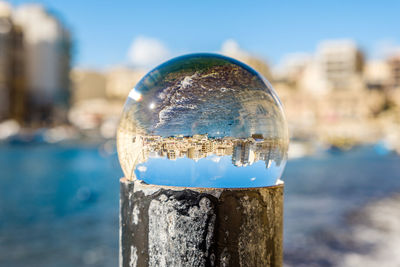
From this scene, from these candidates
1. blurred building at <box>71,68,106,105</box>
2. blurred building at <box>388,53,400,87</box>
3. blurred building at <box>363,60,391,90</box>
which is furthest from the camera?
blurred building at <box>71,68,106,105</box>

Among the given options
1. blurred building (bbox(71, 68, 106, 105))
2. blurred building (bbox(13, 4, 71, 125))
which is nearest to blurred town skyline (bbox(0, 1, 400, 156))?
blurred building (bbox(13, 4, 71, 125))

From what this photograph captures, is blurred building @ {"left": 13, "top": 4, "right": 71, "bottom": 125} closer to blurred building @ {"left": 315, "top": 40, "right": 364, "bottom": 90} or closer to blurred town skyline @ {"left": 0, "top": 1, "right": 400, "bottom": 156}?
blurred town skyline @ {"left": 0, "top": 1, "right": 400, "bottom": 156}

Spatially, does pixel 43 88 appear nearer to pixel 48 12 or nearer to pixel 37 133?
pixel 37 133

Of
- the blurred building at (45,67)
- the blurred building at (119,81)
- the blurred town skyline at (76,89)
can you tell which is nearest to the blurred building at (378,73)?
the blurred town skyline at (76,89)

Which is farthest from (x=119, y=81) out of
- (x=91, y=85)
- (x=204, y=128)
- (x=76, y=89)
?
(x=204, y=128)

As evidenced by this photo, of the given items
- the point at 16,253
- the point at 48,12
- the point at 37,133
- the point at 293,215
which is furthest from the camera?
the point at 48,12

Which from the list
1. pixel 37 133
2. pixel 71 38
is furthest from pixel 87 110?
pixel 37 133

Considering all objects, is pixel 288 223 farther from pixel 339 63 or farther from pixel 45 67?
pixel 339 63
